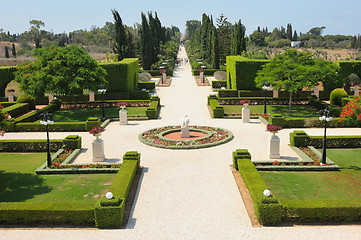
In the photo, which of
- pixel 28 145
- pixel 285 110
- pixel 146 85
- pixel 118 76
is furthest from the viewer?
pixel 146 85

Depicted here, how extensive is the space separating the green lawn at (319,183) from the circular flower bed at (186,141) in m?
5.63

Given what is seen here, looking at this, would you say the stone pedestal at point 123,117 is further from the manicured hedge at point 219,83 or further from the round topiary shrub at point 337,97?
the round topiary shrub at point 337,97

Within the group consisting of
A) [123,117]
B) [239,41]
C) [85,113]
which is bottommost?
[85,113]

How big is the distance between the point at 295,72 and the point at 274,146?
1418 centimetres

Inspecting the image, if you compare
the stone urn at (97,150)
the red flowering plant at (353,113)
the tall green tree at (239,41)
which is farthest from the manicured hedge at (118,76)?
the red flowering plant at (353,113)

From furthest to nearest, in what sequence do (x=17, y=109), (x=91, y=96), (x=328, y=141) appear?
(x=91, y=96) < (x=17, y=109) < (x=328, y=141)

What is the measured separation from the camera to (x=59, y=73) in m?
29.8

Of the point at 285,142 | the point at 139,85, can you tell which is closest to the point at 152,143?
Answer: the point at 285,142

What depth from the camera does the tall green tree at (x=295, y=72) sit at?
98.5ft

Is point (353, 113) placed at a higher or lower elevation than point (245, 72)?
lower

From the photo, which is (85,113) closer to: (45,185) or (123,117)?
(123,117)

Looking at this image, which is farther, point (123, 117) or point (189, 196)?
point (123, 117)

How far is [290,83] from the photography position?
30.2m

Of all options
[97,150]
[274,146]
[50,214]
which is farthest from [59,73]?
[274,146]
